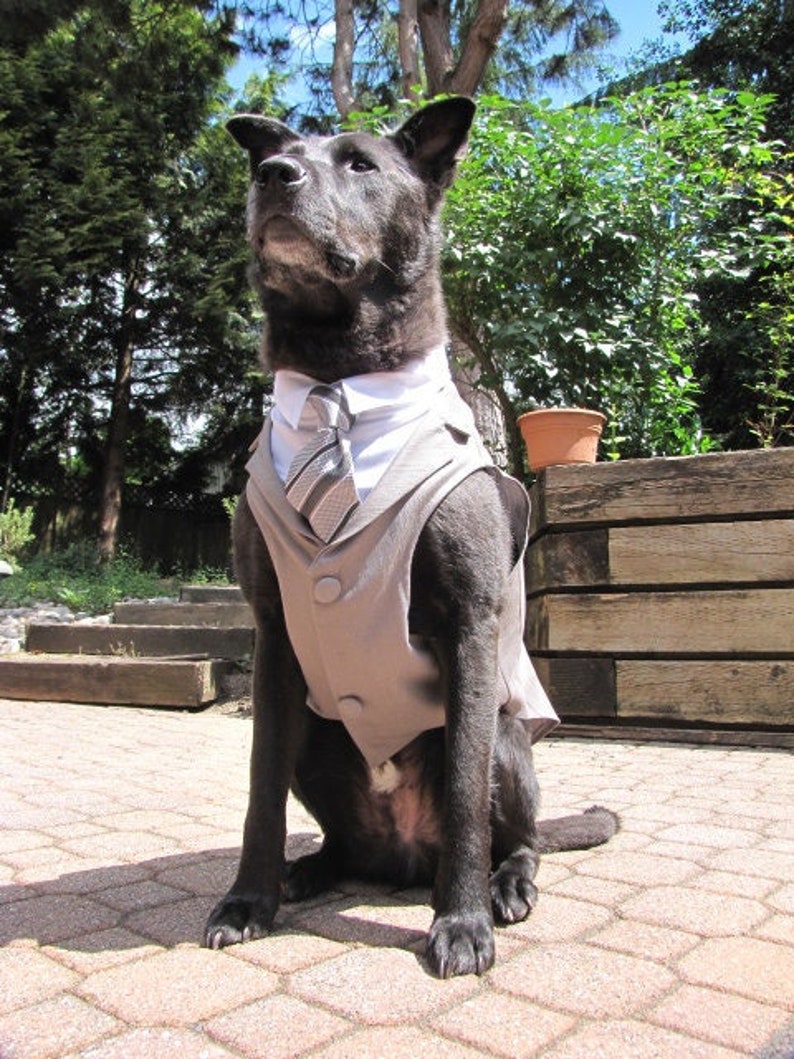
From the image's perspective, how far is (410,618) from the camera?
1.82m

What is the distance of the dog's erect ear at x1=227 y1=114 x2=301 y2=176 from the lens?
201 centimetres

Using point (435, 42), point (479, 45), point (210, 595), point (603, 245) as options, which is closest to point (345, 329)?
point (603, 245)

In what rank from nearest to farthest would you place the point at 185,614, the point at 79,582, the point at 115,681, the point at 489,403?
the point at 115,681 → the point at 489,403 → the point at 185,614 → the point at 79,582

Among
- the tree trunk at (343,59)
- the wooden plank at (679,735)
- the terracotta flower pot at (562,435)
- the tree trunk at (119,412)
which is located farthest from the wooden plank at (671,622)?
the tree trunk at (119,412)

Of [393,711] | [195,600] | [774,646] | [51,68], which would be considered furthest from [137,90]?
[393,711]

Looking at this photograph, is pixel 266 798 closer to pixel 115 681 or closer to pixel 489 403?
pixel 115 681

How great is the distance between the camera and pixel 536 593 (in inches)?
188

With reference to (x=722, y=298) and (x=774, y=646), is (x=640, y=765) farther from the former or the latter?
(x=722, y=298)

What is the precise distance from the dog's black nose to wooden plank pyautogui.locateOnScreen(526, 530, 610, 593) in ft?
9.84

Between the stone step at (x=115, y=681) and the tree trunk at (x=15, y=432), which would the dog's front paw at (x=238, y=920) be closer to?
the stone step at (x=115, y=681)

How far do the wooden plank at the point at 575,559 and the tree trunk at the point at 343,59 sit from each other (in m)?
7.60

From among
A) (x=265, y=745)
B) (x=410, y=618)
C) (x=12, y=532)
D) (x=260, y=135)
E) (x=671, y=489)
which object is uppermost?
(x=260, y=135)

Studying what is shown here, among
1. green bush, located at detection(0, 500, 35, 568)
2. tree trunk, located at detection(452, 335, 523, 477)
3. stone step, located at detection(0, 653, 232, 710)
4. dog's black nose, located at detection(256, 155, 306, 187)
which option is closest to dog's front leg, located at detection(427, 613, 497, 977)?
dog's black nose, located at detection(256, 155, 306, 187)

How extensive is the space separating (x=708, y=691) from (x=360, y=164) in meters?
3.15
